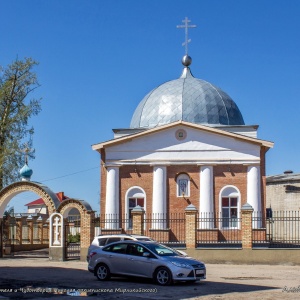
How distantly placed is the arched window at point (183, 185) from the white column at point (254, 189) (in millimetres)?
3385

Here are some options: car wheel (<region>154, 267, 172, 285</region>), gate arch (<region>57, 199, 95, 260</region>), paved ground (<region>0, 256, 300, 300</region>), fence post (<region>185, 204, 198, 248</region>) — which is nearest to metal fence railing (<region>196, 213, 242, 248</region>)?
fence post (<region>185, 204, 198, 248</region>)

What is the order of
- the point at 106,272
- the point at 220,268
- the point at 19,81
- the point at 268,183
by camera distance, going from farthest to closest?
the point at 268,183 < the point at 19,81 < the point at 220,268 < the point at 106,272

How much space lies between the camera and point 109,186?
3562cm

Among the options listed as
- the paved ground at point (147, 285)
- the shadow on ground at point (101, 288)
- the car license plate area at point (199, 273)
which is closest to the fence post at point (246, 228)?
the paved ground at point (147, 285)

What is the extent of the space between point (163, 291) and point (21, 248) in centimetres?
2532

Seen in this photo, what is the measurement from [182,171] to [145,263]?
A: 55.7ft

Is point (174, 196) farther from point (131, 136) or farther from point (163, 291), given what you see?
point (163, 291)

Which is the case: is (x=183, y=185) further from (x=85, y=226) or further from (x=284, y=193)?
(x=284, y=193)

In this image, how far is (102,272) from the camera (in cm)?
1975

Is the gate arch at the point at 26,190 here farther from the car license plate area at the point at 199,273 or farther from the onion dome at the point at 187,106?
the car license plate area at the point at 199,273

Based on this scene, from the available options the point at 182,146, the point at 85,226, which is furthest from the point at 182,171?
the point at 85,226

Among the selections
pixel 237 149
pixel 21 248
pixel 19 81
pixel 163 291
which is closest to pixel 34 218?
pixel 21 248

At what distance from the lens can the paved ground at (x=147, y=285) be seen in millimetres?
15844

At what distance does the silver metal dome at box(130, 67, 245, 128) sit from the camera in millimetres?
39562
